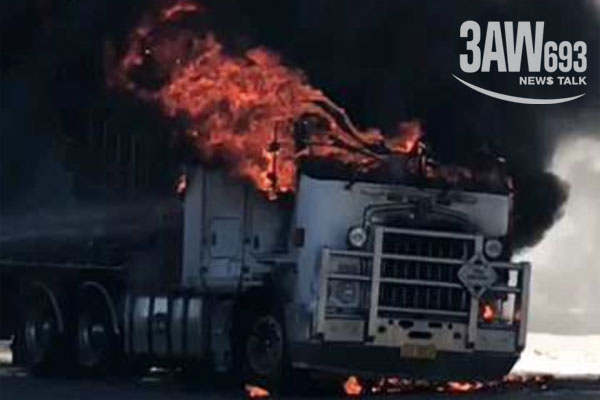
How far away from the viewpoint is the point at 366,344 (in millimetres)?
15344

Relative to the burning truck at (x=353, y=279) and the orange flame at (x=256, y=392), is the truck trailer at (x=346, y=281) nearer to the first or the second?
the burning truck at (x=353, y=279)

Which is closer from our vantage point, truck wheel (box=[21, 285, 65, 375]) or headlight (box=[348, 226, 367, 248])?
headlight (box=[348, 226, 367, 248])

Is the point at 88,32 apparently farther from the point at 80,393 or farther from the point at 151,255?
the point at 80,393

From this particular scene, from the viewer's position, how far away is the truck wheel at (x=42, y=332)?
19.4 meters

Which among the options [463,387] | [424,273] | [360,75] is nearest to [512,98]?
[360,75]

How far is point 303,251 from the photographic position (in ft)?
50.8

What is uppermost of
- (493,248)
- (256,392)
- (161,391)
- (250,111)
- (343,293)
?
(250,111)

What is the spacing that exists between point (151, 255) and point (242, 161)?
6.92 ft

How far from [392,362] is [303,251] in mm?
1401

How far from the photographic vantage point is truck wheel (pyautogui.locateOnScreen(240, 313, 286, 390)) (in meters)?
15.7

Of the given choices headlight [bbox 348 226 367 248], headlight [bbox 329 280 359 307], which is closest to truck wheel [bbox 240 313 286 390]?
headlight [bbox 329 280 359 307]

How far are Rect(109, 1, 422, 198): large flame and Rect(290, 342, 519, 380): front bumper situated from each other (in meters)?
1.78

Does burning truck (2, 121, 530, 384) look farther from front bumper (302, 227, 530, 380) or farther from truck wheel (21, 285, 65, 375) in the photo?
truck wheel (21, 285, 65, 375)

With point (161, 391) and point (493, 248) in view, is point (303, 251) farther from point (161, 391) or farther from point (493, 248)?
point (161, 391)
